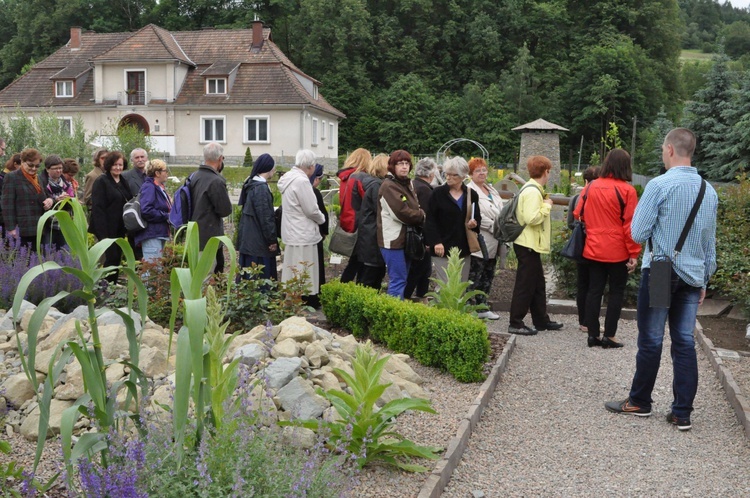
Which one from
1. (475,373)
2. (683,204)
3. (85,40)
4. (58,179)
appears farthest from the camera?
(85,40)

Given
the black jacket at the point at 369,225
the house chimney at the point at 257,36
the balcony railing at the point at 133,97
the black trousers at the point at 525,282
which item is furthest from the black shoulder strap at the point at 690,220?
the house chimney at the point at 257,36

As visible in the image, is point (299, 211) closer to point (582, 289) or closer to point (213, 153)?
point (213, 153)

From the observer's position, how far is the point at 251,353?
5043mm

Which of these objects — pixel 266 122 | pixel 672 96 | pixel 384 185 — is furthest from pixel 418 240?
pixel 672 96

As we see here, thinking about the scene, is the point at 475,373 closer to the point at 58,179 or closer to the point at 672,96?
the point at 58,179

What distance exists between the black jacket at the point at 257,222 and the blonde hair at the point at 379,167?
48.9 inches

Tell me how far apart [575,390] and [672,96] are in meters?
58.9

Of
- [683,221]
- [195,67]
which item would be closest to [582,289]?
[683,221]

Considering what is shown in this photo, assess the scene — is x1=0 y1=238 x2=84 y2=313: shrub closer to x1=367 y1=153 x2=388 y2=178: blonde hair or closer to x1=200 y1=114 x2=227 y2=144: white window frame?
x1=367 y1=153 x2=388 y2=178: blonde hair

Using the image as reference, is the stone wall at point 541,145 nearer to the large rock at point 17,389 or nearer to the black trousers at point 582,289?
the black trousers at point 582,289

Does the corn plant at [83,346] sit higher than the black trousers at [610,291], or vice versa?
the corn plant at [83,346]

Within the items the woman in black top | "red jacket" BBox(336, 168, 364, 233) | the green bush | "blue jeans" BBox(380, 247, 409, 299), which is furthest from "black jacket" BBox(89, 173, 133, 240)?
the green bush

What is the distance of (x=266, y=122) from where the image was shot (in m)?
45.5

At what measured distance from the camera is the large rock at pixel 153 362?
16.0ft
